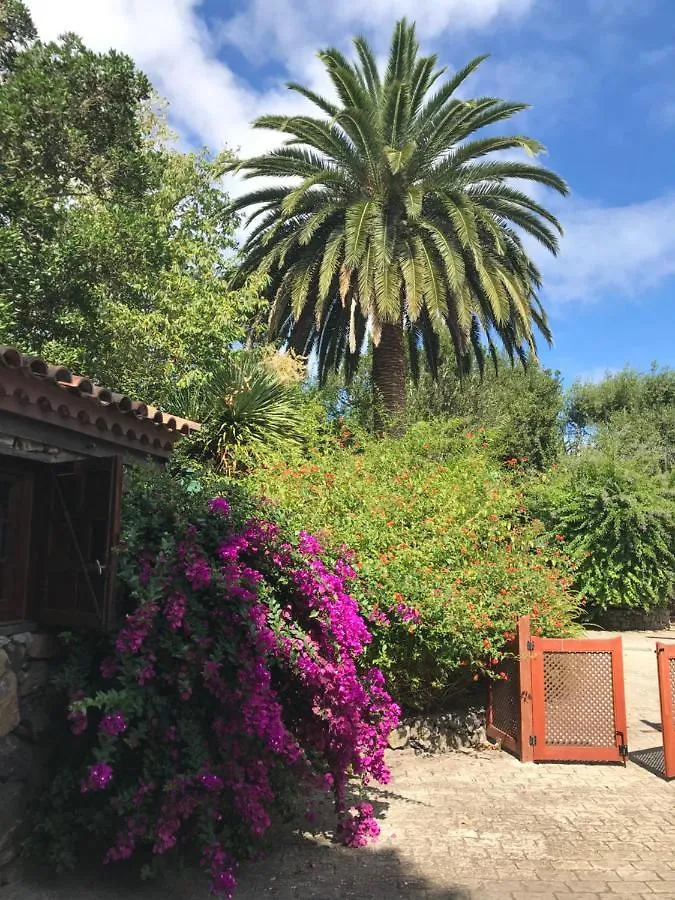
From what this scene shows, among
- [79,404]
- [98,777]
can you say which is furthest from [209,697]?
[79,404]

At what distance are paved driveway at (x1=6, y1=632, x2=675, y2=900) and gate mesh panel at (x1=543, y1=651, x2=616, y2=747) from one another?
0.90ft

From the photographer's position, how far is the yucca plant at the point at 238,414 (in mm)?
9742

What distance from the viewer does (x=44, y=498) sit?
4512mm

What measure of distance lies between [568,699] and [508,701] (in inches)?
23.0

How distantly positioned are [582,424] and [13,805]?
99.1 ft

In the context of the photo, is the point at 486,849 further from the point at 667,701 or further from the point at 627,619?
the point at 627,619

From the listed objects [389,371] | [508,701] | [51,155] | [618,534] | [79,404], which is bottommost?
[508,701]

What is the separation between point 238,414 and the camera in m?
9.88

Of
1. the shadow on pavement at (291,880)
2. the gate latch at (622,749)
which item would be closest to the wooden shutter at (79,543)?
the shadow on pavement at (291,880)

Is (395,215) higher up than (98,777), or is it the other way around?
(395,215)

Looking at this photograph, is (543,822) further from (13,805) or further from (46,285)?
(46,285)

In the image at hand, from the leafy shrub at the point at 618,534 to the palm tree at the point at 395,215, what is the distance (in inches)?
127

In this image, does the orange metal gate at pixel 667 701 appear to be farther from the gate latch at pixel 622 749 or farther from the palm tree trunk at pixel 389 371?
the palm tree trunk at pixel 389 371

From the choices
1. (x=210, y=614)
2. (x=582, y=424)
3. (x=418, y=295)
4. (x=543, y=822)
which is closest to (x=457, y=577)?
(x=543, y=822)
